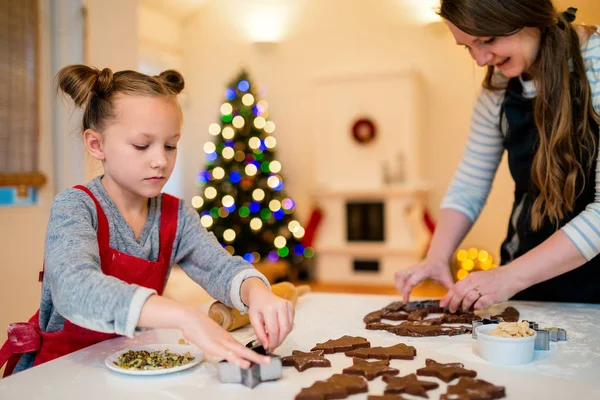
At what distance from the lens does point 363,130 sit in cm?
691

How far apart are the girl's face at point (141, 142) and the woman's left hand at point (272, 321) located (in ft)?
1.29

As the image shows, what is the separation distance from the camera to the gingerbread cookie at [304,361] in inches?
42.4

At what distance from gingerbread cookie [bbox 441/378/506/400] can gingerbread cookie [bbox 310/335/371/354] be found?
28 centimetres

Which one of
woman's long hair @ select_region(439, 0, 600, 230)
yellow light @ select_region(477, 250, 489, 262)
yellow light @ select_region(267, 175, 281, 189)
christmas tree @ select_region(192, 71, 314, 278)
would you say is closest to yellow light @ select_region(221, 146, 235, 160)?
christmas tree @ select_region(192, 71, 314, 278)

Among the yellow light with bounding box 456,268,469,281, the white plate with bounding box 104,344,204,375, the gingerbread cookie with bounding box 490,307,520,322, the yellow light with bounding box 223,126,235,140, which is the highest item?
the yellow light with bounding box 223,126,235,140

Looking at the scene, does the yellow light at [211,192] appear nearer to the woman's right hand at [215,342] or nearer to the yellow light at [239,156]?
the yellow light at [239,156]

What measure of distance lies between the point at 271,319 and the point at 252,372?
179 millimetres

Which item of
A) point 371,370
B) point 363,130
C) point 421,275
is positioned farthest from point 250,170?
point 371,370

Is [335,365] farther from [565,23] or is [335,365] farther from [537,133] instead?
[565,23]

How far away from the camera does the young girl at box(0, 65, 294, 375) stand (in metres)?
1.17

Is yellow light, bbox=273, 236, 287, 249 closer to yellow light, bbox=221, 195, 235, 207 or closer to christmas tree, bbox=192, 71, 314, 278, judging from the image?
christmas tree, bbox=192, 71, 314, 278

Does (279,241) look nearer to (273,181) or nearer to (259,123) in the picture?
(273,181)

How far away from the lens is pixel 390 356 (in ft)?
3.72

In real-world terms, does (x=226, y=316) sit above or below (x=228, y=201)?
below
